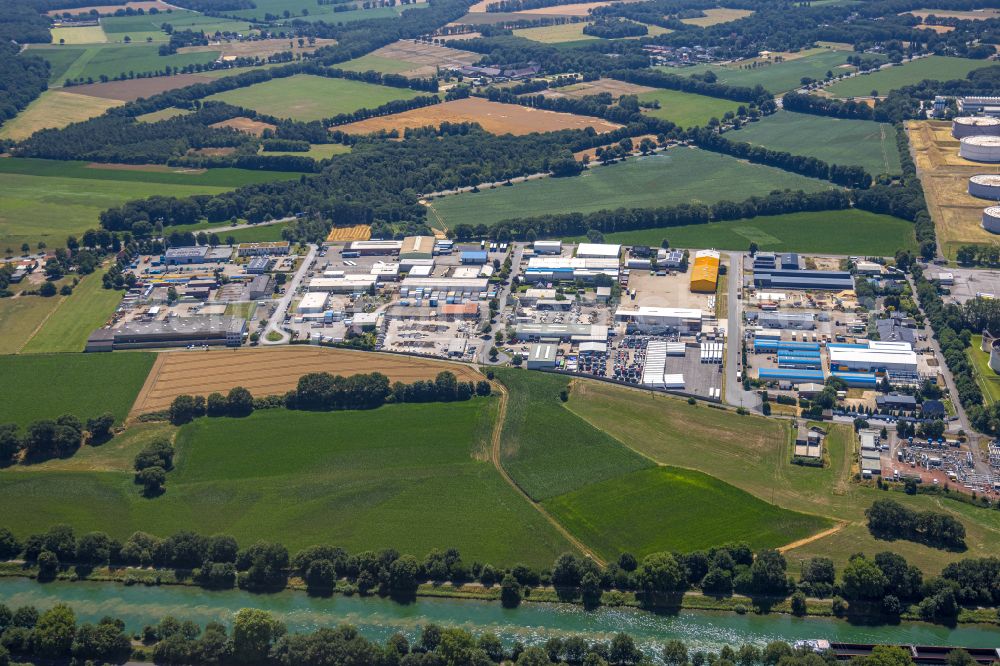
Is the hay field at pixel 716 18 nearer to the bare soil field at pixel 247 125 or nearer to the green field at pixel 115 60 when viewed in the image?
the green field at pixel 115 60

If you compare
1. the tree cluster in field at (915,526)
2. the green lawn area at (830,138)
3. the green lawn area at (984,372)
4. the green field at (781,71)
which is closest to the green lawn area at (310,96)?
the green field at (781,71)

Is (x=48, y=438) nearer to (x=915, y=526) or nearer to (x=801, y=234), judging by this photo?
(x=915, y=526)

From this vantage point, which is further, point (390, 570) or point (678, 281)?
point (678, 281)

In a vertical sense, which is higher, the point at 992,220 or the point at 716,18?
the point at 992,220

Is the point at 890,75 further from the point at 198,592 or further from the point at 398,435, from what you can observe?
the point at 198,592

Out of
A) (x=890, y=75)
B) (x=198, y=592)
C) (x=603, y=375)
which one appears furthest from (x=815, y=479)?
(x=890, y=75)

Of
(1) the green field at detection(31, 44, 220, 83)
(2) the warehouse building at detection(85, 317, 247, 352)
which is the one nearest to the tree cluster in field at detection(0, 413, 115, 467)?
(2) the warehouse building at detection(85, 317, 247, 352)

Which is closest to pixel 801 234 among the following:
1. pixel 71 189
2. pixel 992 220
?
pixel 992 220
